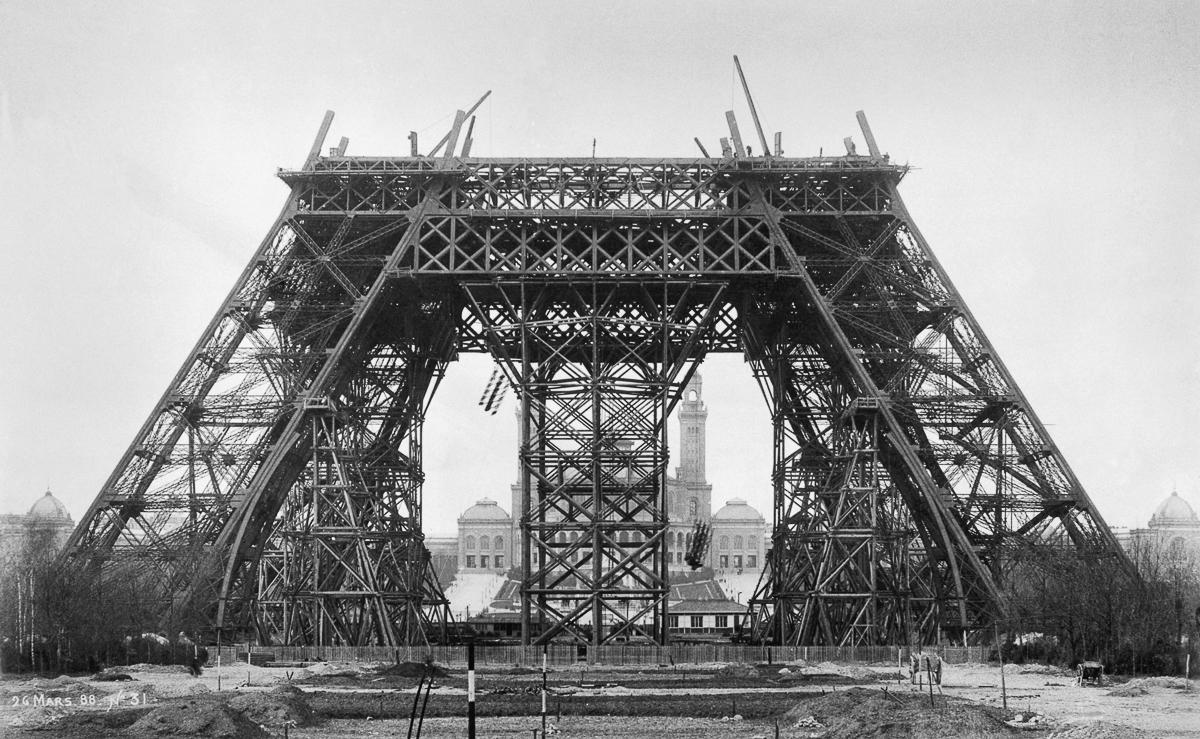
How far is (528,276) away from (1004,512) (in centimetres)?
1816

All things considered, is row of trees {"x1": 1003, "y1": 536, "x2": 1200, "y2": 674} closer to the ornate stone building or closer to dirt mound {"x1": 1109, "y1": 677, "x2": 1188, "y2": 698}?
dirt mound {"x1": 1109, "y1": 677, "x2": 1188, "y2": 698}

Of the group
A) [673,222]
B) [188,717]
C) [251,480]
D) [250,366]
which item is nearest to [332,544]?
[251,480]

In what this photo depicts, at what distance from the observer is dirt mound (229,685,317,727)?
95.0 feet

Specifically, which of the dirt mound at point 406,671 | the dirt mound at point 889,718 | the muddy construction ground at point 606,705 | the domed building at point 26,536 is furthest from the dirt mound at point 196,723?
the domed building at point 26,536

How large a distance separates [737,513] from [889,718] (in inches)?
5779

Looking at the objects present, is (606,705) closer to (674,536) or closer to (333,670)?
(333,670)

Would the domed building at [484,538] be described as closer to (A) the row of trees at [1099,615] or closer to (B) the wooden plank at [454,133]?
(B) the wooden plank at [454,133]

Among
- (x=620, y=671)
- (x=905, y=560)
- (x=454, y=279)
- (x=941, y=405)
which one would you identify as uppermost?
(x=454, y=279)

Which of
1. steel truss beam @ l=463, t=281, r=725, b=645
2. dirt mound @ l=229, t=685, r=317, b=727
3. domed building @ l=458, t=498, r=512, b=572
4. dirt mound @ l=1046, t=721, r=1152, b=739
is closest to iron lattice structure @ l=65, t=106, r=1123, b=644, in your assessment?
steel truss beam @ l=463, t=281, r=725, b=645

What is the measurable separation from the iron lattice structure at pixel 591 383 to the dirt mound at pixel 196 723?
74.1 ft

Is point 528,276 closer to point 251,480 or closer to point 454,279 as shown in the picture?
point 454,279

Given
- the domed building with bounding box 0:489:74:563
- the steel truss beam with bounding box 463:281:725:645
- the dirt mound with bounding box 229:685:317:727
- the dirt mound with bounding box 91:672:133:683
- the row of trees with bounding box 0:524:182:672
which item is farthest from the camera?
the domed building with bounding box 0:489:74:563

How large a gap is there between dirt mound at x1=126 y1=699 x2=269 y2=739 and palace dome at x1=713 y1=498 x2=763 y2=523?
146183mm

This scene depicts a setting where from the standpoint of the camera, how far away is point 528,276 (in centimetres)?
5166
